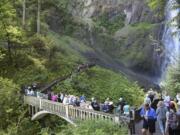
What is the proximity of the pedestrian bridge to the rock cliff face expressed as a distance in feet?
56.7

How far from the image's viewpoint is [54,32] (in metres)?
53.2

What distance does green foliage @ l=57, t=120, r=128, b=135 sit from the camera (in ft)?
61.3

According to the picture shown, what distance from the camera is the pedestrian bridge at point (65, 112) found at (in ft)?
65.4

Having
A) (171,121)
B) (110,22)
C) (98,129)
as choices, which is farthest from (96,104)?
(110,22)

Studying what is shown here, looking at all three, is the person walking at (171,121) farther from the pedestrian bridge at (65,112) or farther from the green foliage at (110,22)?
the green foliage at (110,22)

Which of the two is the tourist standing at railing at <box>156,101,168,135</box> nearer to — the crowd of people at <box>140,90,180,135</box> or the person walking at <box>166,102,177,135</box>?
the crowd of people at <box>140,90,180,135</box>

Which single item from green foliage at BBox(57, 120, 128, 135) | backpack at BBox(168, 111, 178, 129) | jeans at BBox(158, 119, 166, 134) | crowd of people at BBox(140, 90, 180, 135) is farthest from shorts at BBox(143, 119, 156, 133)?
green foliage at BBox(57, 120, 128, 135)

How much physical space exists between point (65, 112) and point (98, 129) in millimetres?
7294

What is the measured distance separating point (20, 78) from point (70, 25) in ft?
53.3

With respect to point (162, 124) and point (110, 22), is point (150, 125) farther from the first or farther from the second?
point (110, 22)

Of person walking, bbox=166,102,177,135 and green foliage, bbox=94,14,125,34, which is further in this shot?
green foliage, bbox=94,14,125,34

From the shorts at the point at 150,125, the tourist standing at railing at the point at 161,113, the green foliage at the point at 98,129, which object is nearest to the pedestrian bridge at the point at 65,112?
the green foliage at the point at 98,129

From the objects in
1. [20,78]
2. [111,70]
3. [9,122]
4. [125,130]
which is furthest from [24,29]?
[125,130]

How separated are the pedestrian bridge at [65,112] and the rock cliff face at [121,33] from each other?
17272 millimetres
